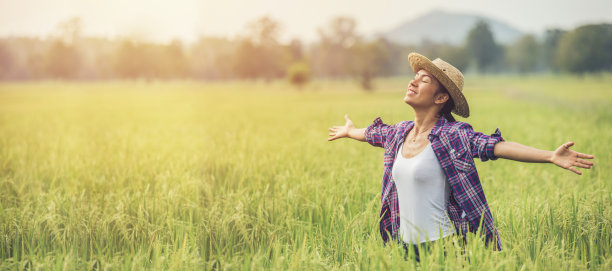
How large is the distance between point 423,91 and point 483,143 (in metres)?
0.50

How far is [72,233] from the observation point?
3.73m

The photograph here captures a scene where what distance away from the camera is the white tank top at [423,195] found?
259cm

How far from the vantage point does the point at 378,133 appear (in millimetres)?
3119

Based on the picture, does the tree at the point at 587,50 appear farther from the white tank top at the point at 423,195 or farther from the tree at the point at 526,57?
the white tank top at the point at 423,195

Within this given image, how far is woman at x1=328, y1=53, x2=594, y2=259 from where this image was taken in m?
2.57

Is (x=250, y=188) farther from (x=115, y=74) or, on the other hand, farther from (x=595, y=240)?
(x=115, y=74)

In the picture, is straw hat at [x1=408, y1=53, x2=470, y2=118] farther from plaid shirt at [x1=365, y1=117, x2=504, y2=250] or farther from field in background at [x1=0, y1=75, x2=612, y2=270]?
field in background at [x1=0, y1=75, x2=612, y2=270]

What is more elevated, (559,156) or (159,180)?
(559,156)

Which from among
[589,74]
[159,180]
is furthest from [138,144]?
[589,74]

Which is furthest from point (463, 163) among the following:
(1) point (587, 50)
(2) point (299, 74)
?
(1) point (587, 50)

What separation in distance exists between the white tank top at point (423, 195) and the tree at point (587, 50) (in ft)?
187

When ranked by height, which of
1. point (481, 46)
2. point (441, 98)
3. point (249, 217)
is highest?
point (481, 46)

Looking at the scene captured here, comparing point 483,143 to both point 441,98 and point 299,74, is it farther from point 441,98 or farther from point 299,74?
point 299,74

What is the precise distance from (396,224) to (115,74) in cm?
8369
